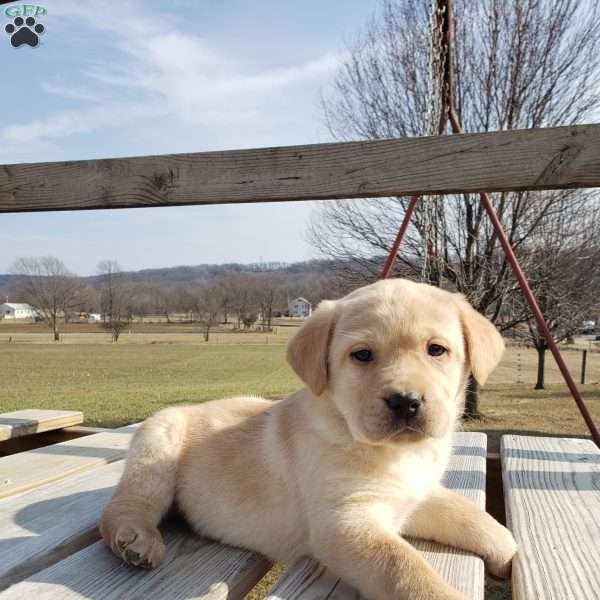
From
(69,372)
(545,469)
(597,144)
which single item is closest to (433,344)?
(597,144)

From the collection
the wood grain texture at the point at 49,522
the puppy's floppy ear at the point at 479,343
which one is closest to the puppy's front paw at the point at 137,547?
the wood grain texture at the point at 49,522

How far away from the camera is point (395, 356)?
4.95 ft

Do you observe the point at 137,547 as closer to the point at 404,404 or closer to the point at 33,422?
the point at 404,404

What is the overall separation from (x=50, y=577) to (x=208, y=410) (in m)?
0.81

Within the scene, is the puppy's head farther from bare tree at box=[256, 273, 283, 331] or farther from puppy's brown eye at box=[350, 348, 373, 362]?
bare tree at box=[256, 273, 283, 331]

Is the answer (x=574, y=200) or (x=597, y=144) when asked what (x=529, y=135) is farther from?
(x=574, y=200)

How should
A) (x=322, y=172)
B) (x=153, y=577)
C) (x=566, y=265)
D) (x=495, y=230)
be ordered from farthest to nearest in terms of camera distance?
(x=566, y=265)
(x=495, y=230)
(x=322, y=172)
(x=153, y=577)

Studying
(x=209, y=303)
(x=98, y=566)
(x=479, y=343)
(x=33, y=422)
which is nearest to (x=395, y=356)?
(x=479, y=343)

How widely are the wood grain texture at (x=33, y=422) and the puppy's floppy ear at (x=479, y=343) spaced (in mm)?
2528

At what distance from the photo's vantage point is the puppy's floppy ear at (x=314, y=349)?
1.63 metres

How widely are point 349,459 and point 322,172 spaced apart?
41.4 inches

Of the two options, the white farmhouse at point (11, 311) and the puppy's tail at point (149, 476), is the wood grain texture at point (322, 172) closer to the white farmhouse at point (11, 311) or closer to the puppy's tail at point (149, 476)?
the puppy's tail at point (149, 476)

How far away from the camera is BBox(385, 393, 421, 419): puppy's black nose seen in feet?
4.62

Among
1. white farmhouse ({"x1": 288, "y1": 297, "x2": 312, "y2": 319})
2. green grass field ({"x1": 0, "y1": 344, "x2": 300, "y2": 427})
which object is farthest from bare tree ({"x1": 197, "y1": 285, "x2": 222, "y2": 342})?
white farmhouse ({"x1": 288, "y1": 297, "x2": 312, "y2": 319})
